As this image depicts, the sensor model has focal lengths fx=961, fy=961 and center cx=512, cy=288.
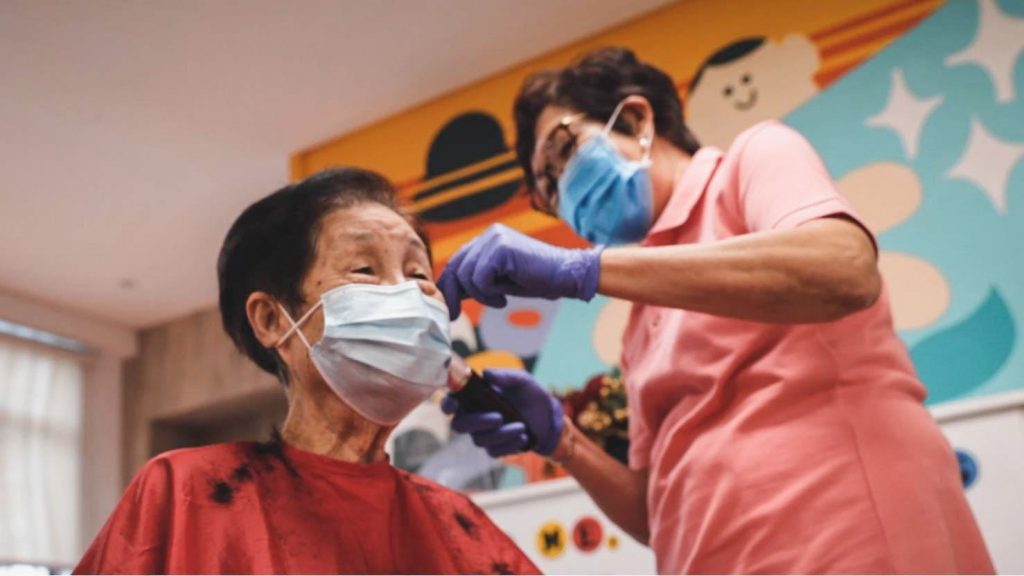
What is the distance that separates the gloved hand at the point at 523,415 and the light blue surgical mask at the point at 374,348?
0.31 m

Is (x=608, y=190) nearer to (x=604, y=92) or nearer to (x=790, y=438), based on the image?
(x=604, y=92)

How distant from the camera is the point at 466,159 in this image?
3.35 m

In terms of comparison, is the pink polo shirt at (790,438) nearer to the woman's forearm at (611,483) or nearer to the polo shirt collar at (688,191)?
the polo shirt collar at (688,191)

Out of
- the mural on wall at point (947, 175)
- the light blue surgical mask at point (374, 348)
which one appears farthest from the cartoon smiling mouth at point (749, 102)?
the light blue surgical mask at point (374, 348)

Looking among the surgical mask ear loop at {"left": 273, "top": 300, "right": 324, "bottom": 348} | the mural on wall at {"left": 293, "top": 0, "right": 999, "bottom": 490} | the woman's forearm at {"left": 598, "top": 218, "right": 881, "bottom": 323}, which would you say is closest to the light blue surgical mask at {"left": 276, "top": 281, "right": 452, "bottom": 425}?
the surgical mask ear loop at {"left": 273, "top": 300, "right": 324, "bottom": 348}

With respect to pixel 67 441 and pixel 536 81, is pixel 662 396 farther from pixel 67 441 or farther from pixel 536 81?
pixel 67 441

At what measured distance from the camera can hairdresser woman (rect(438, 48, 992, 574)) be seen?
127cm

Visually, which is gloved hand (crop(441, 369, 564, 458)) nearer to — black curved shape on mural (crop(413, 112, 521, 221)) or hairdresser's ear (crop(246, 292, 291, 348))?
hairdresser's ear (crop(246, 292, 291, 348))

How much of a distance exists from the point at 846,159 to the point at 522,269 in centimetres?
161

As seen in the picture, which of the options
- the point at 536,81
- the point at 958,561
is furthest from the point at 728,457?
the point at 536,81

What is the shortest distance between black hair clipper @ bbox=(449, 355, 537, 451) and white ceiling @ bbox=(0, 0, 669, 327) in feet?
5.66

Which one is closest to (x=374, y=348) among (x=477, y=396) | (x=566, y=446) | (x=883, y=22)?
(x=477, y=396)

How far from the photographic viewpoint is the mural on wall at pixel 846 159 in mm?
2371

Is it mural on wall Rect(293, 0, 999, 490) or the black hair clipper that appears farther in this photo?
mural on wall Rect(293, 0, 999, 490)
